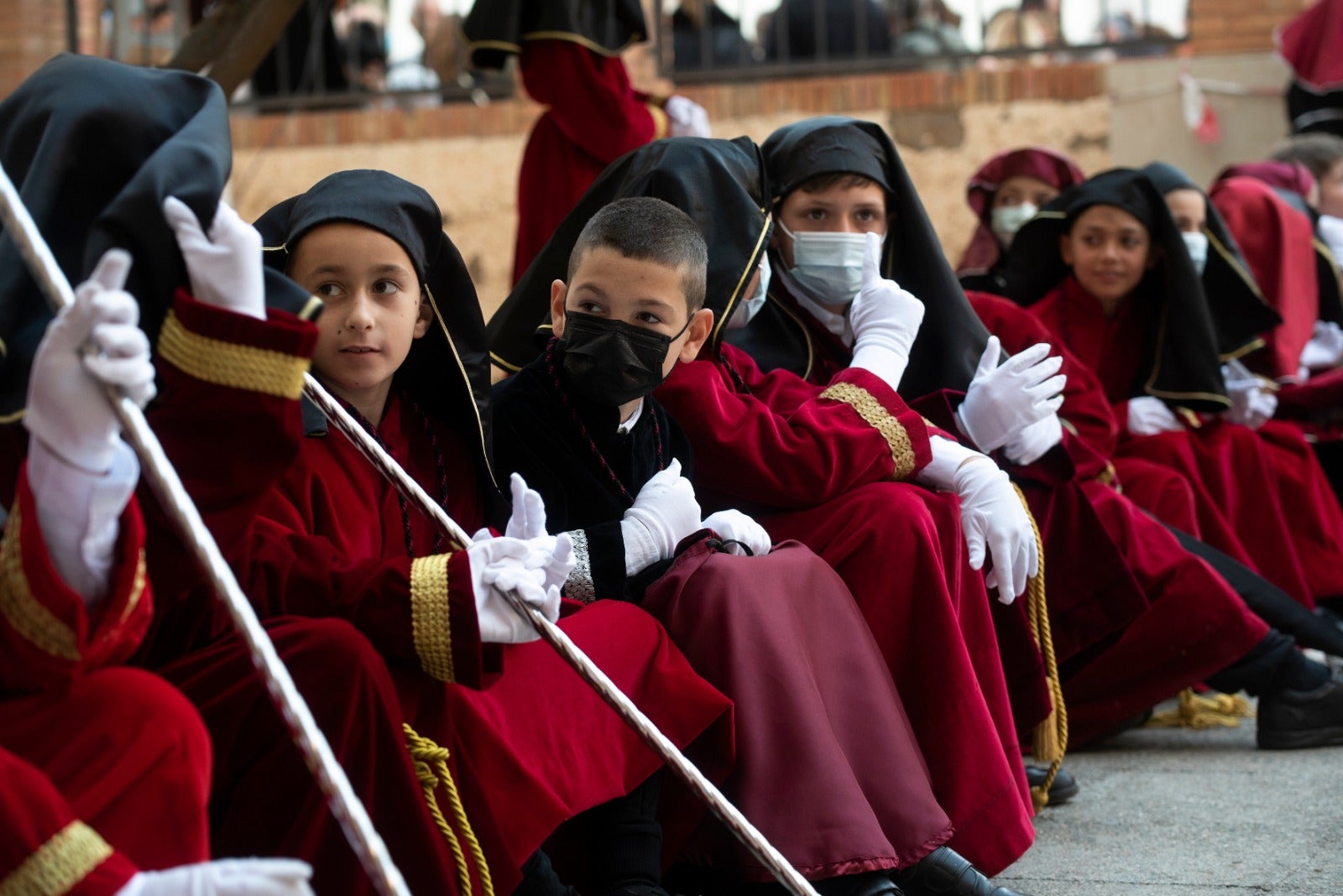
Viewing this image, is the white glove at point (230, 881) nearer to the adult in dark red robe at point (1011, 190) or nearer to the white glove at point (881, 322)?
the white glove at point (881, 322)

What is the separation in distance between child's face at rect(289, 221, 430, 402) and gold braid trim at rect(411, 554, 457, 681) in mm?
579

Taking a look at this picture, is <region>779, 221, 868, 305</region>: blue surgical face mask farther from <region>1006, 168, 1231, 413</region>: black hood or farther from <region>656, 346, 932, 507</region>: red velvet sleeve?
<region>1006, 168, 1231, 413</region>: black hood

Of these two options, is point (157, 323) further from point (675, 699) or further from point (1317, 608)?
point (1317, 608)

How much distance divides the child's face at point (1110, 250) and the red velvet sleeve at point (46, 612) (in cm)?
388

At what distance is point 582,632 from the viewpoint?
2.92 metres

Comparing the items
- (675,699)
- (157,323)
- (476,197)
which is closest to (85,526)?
(157,323)

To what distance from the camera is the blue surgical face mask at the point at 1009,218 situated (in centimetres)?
630

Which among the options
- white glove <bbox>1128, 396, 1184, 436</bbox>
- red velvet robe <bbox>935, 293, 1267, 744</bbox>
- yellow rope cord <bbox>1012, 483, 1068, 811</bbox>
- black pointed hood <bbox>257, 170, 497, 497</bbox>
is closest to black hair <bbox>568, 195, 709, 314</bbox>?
black pointed hood <bbox>257, 170, 497, 497</bbox>

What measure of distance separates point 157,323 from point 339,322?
68 cm

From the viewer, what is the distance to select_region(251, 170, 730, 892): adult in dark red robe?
2588 mm

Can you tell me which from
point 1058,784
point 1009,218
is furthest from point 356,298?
point 1009,218

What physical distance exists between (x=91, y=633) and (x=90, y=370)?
1.07 ft

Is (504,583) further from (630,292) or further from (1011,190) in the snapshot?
(1011,190)

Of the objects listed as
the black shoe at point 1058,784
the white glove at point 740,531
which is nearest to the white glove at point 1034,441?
the black shoe at point 1058,784
